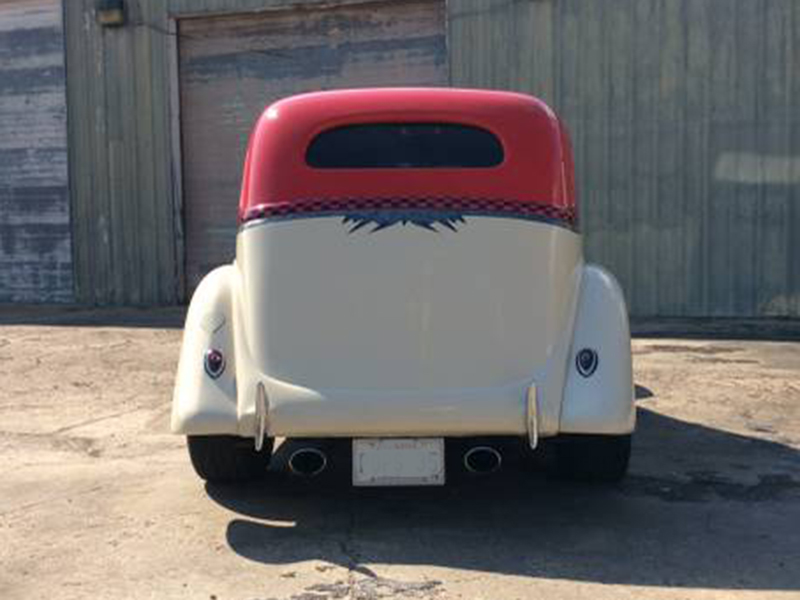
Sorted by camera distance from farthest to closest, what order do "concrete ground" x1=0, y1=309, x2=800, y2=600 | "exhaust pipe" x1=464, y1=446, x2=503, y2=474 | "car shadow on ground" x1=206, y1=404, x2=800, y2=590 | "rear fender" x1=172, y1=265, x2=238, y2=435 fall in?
"rear fender" x1=172, y1=265, x2=238, y2=435
"exhaust pipe" x1=464, y1=446, x2=503, y2=474
"car shadow on ground" x1=206, y1=404, x2=800, y2=590
"concrete ground" x1=0, y1=309, x2=800, y2=600

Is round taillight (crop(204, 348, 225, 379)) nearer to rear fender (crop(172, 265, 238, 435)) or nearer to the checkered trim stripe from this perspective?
rear fender (crop(172, 265, 238, 435))

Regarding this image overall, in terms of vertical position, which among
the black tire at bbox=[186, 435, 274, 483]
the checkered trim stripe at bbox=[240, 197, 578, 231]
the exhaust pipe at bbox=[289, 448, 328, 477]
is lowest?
the black tire at bbox=[186, 435, 274, 483]

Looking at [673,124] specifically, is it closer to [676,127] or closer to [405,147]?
[676,127]

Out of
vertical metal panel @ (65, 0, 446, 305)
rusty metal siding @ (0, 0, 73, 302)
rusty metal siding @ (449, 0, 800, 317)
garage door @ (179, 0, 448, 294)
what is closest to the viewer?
rusty metal siding @ (449, 0, 800, 317)

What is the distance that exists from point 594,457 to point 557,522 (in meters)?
0.49

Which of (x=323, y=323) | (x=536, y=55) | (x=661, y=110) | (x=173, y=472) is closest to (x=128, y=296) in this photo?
(x=536, y=55)

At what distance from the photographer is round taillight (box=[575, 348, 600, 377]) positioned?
13.8 feet

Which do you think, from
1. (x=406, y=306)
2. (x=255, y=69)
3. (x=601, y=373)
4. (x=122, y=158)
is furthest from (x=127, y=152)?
(x=601, y=373)

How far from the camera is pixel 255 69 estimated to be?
44.2ft

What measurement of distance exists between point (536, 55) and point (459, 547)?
915 cm

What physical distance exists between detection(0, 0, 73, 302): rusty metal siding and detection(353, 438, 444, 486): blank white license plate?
37.5 ft

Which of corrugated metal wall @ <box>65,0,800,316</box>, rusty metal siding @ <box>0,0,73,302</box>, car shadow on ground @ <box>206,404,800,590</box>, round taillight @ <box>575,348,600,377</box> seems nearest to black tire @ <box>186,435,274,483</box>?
car shadow on ground @ <box>206,404,800,590</box>

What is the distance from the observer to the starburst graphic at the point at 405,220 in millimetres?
4199

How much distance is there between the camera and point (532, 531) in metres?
4.22
